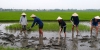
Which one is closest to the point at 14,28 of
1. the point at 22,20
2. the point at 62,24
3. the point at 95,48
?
the point at 22,20

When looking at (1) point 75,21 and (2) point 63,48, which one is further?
(1) point 75,21

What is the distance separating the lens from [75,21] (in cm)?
1123

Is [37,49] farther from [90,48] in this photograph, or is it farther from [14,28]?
[14,28]

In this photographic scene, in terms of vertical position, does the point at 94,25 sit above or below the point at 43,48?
above

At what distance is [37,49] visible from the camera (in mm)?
7551

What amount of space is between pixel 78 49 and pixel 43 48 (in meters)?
1.50

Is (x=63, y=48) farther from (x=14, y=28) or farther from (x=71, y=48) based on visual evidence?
(x=14, y=28)

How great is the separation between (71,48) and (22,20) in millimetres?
4754

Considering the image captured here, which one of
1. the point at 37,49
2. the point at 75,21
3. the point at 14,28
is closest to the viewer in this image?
the point at 37,49

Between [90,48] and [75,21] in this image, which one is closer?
[90,48]

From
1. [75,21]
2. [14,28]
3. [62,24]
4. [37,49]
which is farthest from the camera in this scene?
[14,28]

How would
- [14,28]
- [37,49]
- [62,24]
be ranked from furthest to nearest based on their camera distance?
[14,28] < [62,24] < [37,49]

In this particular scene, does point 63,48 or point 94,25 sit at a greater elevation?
point 94,25

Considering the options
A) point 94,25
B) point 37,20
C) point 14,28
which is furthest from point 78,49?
point 14,28
